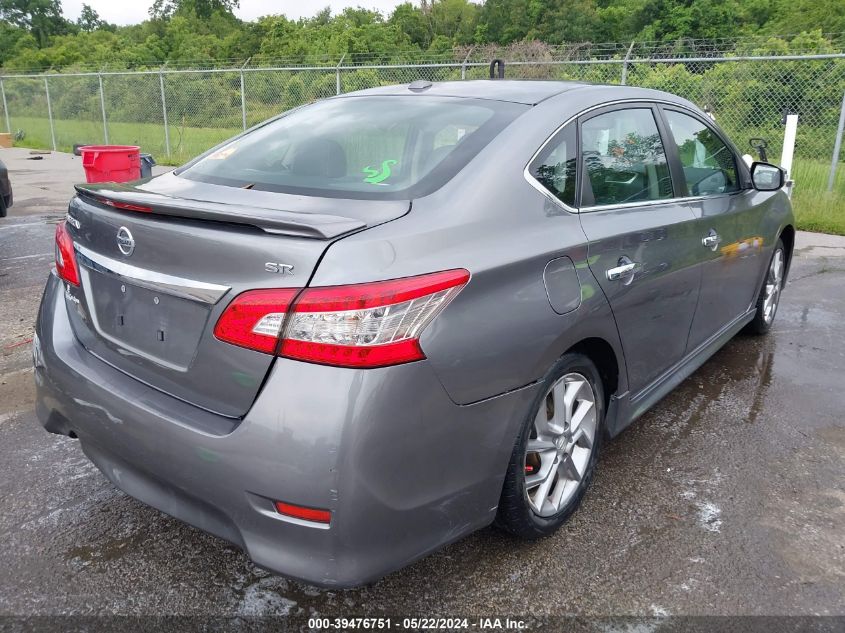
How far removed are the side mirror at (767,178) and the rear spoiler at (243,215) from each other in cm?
303

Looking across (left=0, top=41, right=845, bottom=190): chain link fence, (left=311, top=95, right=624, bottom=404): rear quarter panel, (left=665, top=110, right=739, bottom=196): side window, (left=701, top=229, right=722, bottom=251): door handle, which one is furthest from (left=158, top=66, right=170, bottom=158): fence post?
(left=311, top=95, right=624, bottom=404): rear quarter panel

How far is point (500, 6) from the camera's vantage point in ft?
180

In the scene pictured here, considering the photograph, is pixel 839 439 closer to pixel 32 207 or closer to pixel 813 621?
pixel 813 621

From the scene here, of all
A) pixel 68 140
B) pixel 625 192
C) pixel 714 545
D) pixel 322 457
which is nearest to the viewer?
pixel 322 457

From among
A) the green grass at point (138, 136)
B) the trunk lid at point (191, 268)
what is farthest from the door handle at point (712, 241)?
the green grass at point (138, 136)

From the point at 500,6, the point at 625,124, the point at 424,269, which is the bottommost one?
the point at 424,269

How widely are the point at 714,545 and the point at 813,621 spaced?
0.44 m

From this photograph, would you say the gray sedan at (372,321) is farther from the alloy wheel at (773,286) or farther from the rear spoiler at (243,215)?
the alloy wheel at (773,286)

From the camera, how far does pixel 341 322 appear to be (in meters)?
1.83

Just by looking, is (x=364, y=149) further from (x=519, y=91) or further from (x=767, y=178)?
(x=767, y=178)

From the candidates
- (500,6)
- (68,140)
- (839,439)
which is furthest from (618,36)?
(839,439)

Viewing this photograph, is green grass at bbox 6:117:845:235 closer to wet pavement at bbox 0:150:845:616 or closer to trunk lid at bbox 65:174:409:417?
wet pavement at bbox 0:150:845:616

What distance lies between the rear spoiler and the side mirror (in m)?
3.03

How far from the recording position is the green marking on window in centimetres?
242
